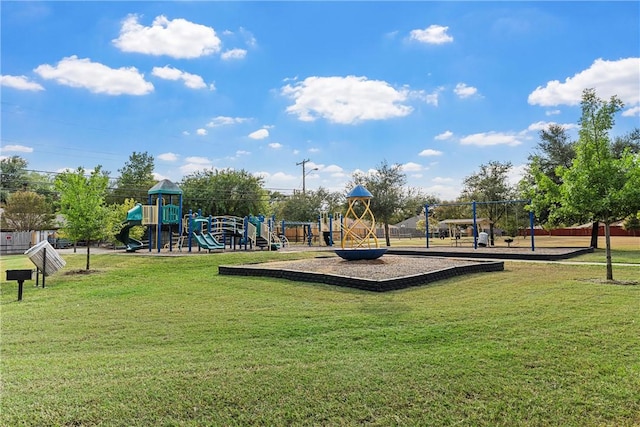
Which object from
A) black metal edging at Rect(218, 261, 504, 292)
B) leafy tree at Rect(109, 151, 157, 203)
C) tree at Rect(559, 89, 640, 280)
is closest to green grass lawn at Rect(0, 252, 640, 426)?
black metal edging at Rect(218, 261, 504, 292)

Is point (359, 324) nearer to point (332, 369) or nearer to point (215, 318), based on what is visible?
point (332, 369)

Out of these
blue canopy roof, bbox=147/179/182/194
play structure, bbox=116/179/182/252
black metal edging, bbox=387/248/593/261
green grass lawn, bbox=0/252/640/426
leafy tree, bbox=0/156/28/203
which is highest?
leafy tree, bbox=0/156/28/203

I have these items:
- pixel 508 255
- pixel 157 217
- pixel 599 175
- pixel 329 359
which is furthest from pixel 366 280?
pixel 157 217

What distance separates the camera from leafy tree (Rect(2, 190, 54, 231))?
38281 mm

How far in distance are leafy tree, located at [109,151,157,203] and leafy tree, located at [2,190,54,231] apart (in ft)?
33.4

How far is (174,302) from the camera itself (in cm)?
890

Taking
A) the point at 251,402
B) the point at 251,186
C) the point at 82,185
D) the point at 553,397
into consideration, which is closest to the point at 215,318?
the point at 251,402

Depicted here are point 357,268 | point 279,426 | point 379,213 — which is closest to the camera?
point 279,426

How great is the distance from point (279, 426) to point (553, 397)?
8.63 ft

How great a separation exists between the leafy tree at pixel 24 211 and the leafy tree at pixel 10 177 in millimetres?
17000

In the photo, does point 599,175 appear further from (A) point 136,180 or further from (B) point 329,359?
(A) point 136,180

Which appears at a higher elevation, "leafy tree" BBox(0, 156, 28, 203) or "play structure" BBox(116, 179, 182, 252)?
"leafy tree" BBox(0, 156, 28, 203)

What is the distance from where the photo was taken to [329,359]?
16.0 ft

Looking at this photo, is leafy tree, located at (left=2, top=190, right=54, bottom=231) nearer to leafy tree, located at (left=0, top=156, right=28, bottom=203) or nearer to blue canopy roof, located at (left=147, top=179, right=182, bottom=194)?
leafy tree, located at (left=0, top=156, right=28, bottom=203)
